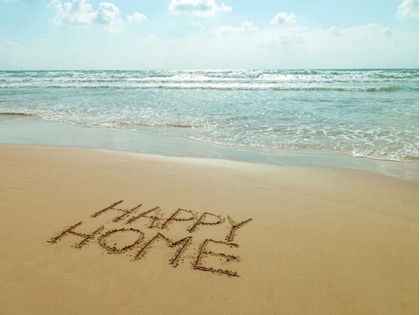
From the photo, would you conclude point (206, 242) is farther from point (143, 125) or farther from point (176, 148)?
point (143, 125)

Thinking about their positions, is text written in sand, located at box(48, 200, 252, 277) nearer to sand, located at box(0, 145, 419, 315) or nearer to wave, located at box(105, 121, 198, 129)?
sand, located at box(0, 145, 419, 315)

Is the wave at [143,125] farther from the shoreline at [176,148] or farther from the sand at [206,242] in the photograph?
the sand at [206,242]

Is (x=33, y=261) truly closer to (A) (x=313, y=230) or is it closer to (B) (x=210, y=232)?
(B) (x=210, y=232)

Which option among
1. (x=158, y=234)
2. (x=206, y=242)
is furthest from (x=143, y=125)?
(x=206, y=242)

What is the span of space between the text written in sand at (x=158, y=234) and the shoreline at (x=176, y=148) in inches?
95.2

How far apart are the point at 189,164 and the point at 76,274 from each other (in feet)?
9.91

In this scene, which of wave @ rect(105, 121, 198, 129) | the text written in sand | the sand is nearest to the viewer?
the sand

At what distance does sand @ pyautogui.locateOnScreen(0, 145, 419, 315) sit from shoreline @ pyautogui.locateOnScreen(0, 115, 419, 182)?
1.84ft

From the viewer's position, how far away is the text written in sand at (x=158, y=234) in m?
2.81

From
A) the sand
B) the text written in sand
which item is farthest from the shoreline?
the text written in sand

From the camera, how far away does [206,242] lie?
3.02 m

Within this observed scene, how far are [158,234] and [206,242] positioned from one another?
53 cm

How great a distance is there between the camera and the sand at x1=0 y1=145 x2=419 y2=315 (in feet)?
7.60

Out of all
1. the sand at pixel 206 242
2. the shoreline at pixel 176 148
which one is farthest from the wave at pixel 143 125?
the sand at pixel 206 242
